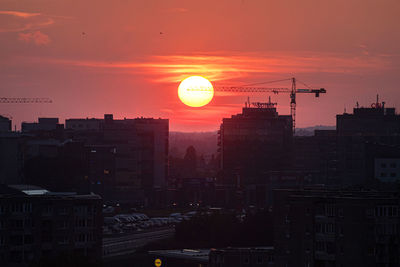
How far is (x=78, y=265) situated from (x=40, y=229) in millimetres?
9099

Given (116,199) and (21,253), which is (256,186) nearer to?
(116,199)

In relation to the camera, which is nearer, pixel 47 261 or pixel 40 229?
pixel 47 261

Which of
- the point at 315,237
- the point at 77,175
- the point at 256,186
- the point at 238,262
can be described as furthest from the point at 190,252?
the point at 256,186

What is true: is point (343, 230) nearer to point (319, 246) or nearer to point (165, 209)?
point (319, 246)

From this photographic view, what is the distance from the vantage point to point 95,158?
554ft

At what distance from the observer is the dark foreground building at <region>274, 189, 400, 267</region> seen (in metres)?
64.1

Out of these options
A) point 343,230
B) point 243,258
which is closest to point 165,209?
point 243,258

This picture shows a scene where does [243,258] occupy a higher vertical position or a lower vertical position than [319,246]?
lower

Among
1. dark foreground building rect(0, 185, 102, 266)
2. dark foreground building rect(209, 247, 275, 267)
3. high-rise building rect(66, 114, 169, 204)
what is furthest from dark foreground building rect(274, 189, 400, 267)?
high-rise building rect(66, 114, 169, 204)

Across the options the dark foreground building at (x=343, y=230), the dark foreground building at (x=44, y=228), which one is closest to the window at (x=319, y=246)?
the dark foreground building at (x=343, y=230)

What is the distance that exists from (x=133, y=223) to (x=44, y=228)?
6181 cm

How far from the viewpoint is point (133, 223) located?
13388cm

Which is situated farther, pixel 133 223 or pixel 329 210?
pixel 133 223

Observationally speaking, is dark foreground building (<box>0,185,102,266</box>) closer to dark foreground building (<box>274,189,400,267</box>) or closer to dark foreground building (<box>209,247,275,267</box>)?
dark foreground building (<box>209,247,275,267</box>)
